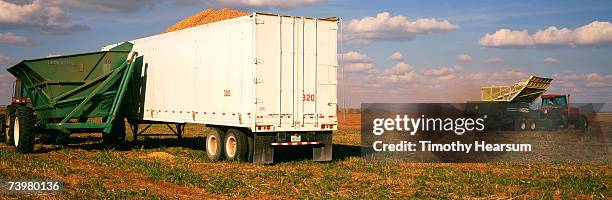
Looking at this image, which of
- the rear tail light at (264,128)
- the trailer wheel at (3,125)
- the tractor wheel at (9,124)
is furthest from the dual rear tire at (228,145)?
the trailer wheel at (3,125)

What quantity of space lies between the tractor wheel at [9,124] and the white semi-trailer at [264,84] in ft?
23.9

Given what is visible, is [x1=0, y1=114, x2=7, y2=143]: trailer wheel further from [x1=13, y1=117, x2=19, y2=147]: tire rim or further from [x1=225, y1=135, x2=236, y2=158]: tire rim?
[x1=225, y1=135, x2=236, y2=158]: tire rim

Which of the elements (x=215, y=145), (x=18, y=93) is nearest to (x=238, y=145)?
(x=215, y=145)

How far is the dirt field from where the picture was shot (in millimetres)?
11750

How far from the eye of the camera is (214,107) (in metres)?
17.2

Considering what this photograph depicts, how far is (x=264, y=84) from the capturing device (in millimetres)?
15875

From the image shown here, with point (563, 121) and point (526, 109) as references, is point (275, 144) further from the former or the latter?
point (563, 121)

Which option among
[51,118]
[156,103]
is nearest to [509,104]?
[156,103]

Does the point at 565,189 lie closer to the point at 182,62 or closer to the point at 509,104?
the point at 182,62

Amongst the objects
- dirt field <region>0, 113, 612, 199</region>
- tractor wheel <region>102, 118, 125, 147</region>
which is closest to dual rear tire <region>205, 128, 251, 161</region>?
dirt field <region>0, 113, 612, 199</region>

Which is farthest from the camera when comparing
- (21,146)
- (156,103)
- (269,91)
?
(156,103)

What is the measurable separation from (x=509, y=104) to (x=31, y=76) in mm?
26546

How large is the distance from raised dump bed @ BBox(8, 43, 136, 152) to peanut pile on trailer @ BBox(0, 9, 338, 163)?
3 centimetres

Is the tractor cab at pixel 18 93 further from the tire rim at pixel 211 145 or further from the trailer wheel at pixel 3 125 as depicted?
the tire rim at pixel 211 145
